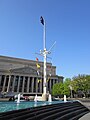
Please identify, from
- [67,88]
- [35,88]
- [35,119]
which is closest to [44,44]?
[35,119]

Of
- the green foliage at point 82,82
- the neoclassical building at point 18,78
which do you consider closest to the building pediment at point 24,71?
A: the neoclassical building at point 18,78

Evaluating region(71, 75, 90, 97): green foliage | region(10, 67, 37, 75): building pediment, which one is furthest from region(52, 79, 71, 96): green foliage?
region(10, 67, 37, 75): building pediment

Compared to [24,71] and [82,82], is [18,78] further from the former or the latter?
[82,82]

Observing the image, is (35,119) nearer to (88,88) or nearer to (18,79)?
(88,88)

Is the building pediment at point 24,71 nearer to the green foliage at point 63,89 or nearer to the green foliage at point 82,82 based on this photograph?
the green foliage at point 63,89

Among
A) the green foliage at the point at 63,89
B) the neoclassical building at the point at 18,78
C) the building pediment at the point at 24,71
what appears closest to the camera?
the green foliage at the point at 63,89

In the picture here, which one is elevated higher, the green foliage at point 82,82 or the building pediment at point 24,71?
the building pediment at point 24,71

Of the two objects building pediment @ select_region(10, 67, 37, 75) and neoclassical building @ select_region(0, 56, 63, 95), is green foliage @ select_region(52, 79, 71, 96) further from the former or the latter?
building pediment @ select_region(10, 67, 37, 75)

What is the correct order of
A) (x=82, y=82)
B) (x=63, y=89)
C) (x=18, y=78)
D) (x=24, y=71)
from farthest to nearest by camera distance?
1. (x=24, y=71)
2. (x=18, y=78)
3. (x=63, y=89)
4. (x=82, y=82)

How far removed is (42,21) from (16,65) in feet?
270

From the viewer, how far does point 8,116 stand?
8.28 meters

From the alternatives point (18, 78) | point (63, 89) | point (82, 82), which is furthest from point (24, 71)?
point (82, 82)

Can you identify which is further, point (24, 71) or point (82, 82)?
point (24, 71)

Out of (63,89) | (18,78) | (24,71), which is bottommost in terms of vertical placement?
(63,89)
